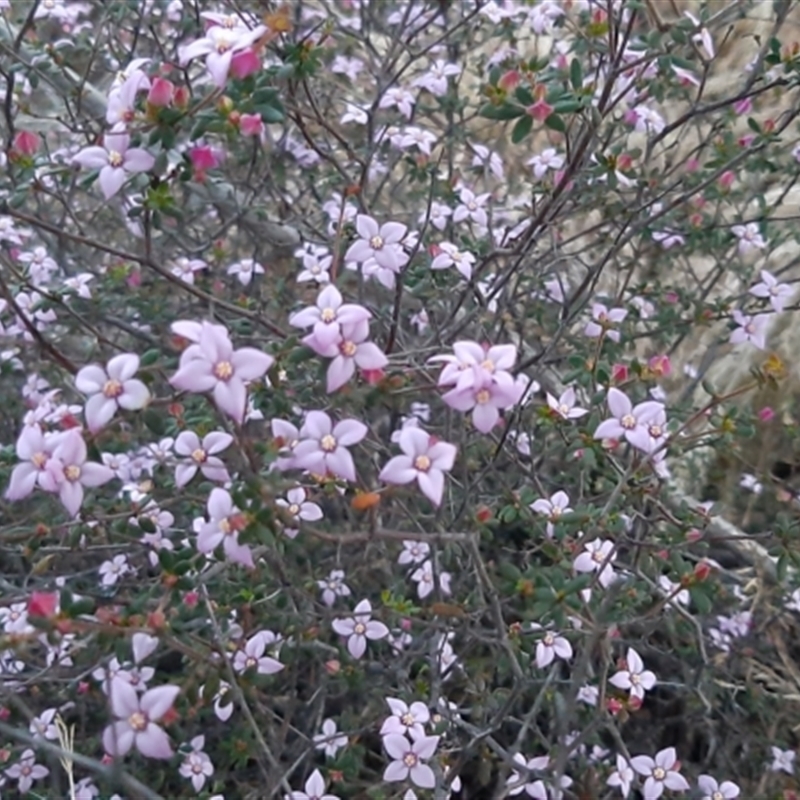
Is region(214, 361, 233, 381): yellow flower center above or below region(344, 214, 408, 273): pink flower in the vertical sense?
below

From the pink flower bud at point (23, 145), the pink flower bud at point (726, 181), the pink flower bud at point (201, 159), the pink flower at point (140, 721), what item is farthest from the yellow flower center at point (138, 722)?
the pink flower bud at point (726, 181)

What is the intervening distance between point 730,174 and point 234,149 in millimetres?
1561

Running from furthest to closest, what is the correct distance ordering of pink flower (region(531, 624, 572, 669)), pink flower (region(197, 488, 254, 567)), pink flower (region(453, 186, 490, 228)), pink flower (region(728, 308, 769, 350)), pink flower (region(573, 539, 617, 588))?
pink flower (region(453, 186, 490, 228)), pink flower (region(728, 308, 769, 350)), pink flower (region(531, 624, 572, 669)), pink flower (region(573, 539, 617, 588)), pink flower (region(197, 488, 254, 567))

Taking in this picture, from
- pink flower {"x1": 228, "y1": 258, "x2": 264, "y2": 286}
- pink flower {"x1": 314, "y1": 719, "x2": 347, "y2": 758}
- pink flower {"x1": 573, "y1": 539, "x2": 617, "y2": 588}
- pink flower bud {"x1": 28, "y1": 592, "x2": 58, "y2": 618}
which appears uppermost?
pink flower bud {"x1": 28, "y1": 592, "x2": 58, "y2": 618}

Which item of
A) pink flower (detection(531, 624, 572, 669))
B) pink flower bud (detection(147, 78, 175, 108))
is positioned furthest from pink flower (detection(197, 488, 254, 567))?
pink flower (detection(531, 624, 572, 669))

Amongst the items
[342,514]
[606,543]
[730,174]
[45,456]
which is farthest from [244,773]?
[730,174]

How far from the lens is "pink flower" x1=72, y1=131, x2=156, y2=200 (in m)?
1.48

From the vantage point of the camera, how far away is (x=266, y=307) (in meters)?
2.91

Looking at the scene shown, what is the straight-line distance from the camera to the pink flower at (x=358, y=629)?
2.02m

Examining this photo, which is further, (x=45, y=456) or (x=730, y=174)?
(x=730, y=174)

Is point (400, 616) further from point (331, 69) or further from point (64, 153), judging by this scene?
point (331, 69)

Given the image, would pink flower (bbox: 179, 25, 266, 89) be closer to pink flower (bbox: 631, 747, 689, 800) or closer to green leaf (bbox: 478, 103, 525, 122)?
green leaf (bbox: 478, 103, 525, 122)

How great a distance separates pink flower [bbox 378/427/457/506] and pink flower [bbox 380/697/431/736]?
0.65 meters

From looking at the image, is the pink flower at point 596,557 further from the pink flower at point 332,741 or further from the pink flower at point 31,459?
the pink flower at point 31,459
